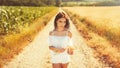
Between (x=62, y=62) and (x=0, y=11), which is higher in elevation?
(x=0, y=11)

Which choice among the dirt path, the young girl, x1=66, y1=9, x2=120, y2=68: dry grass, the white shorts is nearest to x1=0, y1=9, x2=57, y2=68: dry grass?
the dirt path

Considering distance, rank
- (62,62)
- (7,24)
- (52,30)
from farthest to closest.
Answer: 1. (7,24)
2. (52,30)
3. (62,62)

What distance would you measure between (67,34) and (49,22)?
485 mm

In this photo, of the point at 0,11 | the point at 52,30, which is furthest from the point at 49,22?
the point at 0,11

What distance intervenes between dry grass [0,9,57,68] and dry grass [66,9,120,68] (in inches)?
12.8

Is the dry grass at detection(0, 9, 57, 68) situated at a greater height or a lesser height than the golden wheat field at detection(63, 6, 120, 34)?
lesser

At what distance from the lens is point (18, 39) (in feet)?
15.1

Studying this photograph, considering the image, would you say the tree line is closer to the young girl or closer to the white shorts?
the young girl

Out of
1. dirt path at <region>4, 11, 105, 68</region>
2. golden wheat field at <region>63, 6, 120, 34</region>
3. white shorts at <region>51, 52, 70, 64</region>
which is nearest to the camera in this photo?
white shorts at <region>51, 52, 70, 64</region>

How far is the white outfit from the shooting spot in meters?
3.95

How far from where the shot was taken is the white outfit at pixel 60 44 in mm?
3951

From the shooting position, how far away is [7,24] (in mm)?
4918

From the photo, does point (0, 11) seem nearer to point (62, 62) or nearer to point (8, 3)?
point (8, 3)

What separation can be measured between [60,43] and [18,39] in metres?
0.74
